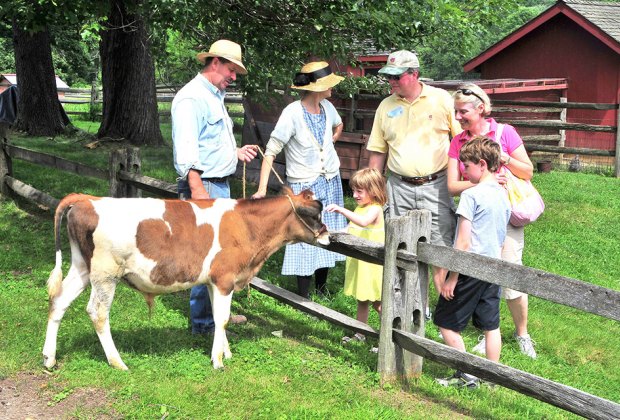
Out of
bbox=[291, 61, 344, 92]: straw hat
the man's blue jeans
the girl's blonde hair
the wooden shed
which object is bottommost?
the man's blue jeans

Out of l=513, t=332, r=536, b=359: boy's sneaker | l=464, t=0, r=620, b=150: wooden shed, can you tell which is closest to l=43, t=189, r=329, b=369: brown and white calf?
l=513, t=332, r=536, b=359: boy's sneaker

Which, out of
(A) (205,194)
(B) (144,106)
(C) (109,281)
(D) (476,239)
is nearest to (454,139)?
(D) (476,239)

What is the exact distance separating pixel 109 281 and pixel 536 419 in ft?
9.36

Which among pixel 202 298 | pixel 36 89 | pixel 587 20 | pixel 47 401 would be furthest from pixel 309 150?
pixel 587 20

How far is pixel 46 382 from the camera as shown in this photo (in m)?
4.90

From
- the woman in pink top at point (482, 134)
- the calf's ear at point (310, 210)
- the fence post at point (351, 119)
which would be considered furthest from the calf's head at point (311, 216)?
the fence post at point (351, 119)

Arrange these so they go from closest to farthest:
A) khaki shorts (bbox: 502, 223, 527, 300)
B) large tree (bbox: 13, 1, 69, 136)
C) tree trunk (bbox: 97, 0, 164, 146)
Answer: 1. khaki shorts (bbox: 502, 223, 527, 300)
2. tree trunk (bbox: 97, 0, 164, 146)
3. large tree (bbox: 13, 1, 69, 136)

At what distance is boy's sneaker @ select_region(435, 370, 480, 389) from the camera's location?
5.02 meters

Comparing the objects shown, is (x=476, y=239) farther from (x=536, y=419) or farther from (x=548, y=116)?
(x=548, y=116)

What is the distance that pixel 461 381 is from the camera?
508cm

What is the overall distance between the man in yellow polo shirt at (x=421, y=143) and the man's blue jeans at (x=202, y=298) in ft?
4.53

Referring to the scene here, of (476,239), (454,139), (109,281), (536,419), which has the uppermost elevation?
(454,139)

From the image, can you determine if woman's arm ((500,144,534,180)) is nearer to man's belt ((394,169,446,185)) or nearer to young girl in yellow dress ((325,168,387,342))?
man's belt ((394,169,446,185))

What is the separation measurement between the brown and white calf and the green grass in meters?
0.26
